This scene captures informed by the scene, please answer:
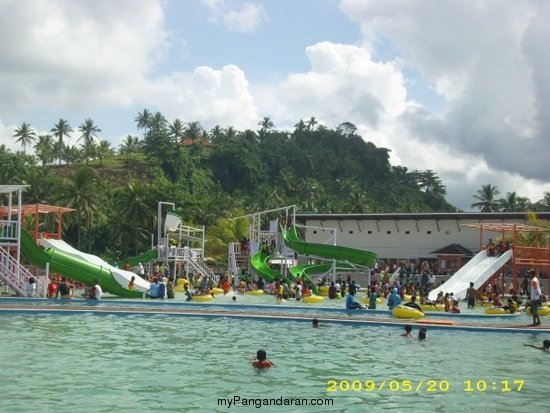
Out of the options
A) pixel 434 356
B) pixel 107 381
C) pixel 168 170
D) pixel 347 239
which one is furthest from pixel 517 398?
pixel 168 170

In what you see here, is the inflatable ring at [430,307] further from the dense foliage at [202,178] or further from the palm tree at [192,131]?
the palm tree at [192,131]

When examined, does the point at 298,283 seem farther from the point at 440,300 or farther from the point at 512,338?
the point at 512,338

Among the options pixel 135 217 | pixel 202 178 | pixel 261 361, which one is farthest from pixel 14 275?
pixel 202 178

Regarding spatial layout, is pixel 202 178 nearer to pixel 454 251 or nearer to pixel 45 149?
pixel 45 149

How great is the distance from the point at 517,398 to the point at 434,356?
4233 mm

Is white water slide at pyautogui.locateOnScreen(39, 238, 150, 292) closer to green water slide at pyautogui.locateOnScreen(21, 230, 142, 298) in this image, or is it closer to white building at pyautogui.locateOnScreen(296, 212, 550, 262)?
green water slide at pyautogui.locateOnScreen(21, 230, 142, 298)

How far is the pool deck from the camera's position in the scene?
2016 centimetres

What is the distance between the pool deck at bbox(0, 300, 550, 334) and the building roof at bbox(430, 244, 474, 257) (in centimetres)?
3007

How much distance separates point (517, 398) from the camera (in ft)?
39.0

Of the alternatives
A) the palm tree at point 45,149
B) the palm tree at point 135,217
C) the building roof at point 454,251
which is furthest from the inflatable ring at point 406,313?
the palm tree at point 45,149

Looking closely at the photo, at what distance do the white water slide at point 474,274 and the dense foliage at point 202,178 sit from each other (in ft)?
72.2

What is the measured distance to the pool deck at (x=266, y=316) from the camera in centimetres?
2016
